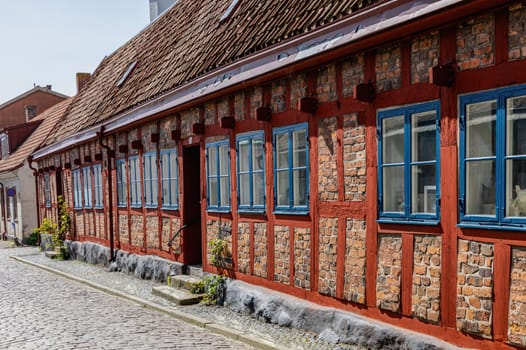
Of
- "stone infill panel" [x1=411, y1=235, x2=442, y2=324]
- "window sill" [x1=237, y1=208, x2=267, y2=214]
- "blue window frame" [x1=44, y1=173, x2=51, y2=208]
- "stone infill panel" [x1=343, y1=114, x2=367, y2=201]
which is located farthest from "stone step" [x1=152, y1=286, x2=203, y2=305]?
"blue window frame" [x1=44, y1=173, x2=51, y2=208]

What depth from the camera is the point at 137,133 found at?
12703 millimetres

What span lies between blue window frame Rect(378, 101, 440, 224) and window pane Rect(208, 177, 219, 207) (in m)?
4.07

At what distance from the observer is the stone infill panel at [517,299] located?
14.6ft

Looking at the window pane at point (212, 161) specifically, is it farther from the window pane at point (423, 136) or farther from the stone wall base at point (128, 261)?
the window pane at point (423, 136)

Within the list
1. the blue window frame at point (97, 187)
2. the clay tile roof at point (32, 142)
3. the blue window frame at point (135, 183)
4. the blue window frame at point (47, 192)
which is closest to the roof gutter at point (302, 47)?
the blue window frame at point (135, 183)

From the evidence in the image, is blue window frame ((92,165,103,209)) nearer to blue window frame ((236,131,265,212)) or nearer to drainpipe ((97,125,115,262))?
drainpipe ((97,125,115,262))

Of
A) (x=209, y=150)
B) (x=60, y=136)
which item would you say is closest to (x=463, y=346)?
(x=209, y=150)

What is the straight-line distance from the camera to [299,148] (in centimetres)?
721

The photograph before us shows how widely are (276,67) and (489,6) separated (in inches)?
121

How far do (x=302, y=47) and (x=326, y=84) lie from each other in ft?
1.73

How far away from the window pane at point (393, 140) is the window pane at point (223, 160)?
366 centimetres

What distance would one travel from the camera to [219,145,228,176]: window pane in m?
9.05

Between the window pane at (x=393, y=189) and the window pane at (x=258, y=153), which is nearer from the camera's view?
the window pane at (x=393, y=189)

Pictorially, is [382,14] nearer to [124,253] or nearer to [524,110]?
[524,110]
